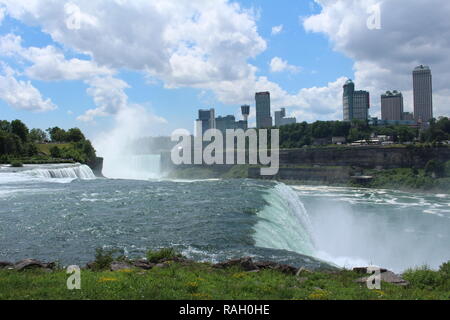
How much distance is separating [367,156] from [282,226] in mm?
68911

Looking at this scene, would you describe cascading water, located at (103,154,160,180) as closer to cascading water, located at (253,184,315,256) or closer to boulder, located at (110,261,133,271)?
cascading water, located at (253,184,315,256)

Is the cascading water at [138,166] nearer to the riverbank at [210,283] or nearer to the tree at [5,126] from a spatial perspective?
the tree at [5,126]

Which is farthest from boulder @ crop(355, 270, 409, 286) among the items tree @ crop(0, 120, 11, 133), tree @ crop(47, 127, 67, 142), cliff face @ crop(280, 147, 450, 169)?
tree @ crop(47, 127, 67, 142)

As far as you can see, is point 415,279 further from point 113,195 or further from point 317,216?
point 317,216

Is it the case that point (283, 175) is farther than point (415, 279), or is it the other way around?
point (283, 175)

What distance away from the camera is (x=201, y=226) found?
15859 millimetres

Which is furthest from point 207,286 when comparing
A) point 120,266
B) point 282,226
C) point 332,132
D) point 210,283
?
point 332,132

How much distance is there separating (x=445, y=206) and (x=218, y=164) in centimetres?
5739

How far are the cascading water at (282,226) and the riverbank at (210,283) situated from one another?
4.58 metres

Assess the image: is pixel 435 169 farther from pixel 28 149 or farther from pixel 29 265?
pixel 29 265

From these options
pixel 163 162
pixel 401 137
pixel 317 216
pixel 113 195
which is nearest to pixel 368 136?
pixel 401 137

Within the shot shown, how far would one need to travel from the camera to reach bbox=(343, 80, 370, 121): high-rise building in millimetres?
196250
